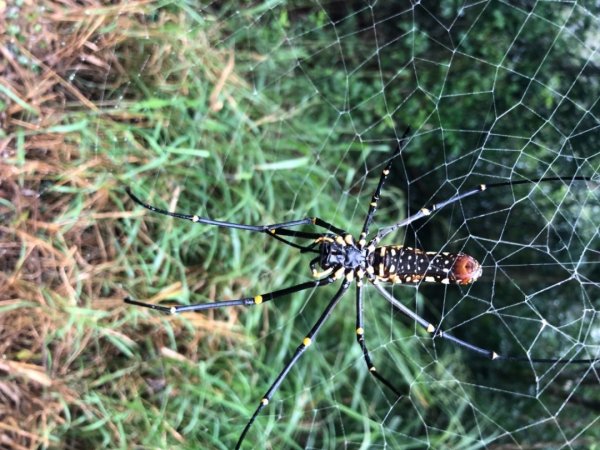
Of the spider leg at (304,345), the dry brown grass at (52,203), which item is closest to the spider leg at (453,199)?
the spider leg at (304,345)

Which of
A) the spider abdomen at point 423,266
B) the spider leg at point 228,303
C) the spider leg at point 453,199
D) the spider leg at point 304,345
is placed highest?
the spider leg at point 453,199

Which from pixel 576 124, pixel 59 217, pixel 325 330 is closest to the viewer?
pixel 576 124

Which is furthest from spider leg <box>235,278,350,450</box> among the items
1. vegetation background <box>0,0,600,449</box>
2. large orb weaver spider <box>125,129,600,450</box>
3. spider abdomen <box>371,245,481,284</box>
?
vegetation background <box>0,0,600,449</box>

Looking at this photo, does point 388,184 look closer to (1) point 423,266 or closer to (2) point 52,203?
(1) point 423,266

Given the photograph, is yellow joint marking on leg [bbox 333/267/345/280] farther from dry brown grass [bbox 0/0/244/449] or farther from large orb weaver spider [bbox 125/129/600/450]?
dry brown grass [bbox 0/0/244/449]

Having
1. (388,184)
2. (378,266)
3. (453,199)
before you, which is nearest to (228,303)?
(378,266)

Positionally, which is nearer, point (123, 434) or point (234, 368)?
point (123, 434)

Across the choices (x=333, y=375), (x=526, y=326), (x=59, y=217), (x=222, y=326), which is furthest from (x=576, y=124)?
(x=59, y=217)

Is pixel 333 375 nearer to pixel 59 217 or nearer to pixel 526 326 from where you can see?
pixel 526 326

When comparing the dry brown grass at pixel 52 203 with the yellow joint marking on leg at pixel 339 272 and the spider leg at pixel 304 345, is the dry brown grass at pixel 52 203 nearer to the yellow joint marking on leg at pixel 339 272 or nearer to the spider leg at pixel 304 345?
the spider leg at pixel 304 345
